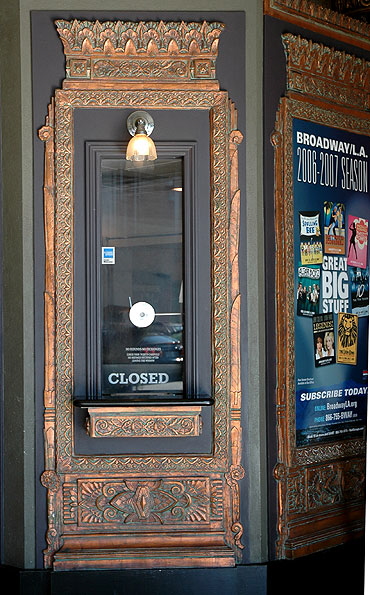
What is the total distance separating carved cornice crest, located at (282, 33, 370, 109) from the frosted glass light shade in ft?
3.25

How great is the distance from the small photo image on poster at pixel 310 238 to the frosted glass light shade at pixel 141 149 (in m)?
1.05

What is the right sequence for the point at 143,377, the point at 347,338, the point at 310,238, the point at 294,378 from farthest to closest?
the point at 347,338
the point at 310,238
the point at 294,378
the point at 143,377

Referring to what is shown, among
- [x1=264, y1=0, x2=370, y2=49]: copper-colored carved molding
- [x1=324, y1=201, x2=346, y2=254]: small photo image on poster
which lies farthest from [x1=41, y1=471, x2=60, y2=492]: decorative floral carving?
[x1=264, y1=0, x2=370, y2=49]: copper-colored carved molding

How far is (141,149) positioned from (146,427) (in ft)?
4.81

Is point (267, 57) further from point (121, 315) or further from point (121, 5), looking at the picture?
point (121, 315)

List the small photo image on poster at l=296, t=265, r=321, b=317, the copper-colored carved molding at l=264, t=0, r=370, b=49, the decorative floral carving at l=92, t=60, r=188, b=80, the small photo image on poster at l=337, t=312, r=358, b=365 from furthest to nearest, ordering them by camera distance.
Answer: the small photo image on poster at l=337, t=312, r=358, b=365 < the small photo image on poster at l=296, t=265, r=321, b=317 < the copper-colored carved molding at l=264, t=0, r=370, b=49 < the decorative floral carving at l=92, t=60, r=188, b=80

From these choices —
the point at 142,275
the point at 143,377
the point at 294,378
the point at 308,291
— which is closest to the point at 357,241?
the point at 308,291

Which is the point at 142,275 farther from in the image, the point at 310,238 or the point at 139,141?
the point at 310,238

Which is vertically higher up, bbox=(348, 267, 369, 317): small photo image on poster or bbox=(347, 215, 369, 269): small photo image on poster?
bbox=(347, 215, 369, 269): small photo image on poster

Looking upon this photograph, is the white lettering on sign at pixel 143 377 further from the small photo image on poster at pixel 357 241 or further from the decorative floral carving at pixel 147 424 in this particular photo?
the small photo image on poster at pixel 357 241

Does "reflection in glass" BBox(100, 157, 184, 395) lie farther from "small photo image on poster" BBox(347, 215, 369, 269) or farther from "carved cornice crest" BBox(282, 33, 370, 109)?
"small photo image on poster" BBox(347, 215, 369, 269)

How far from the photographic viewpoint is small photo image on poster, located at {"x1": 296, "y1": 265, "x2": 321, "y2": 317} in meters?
4.62

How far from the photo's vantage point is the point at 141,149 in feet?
13.3

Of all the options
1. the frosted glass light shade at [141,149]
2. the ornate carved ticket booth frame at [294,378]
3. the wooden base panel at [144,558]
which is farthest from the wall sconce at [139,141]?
the wooden base panel at [144,558]
